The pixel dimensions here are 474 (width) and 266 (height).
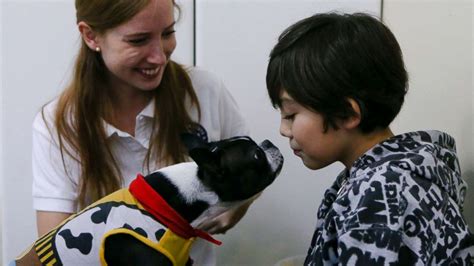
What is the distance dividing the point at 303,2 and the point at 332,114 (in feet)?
2.83

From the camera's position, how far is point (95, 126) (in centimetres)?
145

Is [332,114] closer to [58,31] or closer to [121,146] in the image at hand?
[121,146]

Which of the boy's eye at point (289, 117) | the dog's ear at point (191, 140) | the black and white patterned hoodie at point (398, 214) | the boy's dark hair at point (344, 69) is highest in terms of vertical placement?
the boy's dark hair at point (344, 69)

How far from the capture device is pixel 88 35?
1413 millimetres

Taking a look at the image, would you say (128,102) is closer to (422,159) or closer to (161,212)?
(161,212)

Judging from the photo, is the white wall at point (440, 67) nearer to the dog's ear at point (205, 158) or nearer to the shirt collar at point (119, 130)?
the dog's ear at point (205, 158)

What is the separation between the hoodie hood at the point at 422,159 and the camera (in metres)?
0.94

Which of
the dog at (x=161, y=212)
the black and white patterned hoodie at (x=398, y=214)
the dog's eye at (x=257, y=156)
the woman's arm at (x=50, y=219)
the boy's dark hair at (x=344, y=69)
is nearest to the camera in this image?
the black and white patterned hoodie at (x=398, y=214)

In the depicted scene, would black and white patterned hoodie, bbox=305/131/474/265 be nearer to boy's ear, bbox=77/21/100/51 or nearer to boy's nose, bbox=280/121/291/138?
boy's nose, bbox=280/121/291/138

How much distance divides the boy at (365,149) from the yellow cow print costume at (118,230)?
0.31 metres

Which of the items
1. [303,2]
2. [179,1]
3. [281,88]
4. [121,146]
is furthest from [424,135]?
[179,1]

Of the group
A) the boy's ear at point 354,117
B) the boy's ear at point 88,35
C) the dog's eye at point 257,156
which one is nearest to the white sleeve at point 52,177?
the boy's ear at point 88,35

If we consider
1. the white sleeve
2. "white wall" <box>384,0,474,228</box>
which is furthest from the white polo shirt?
"white wall" <box>384,0,474,228</box>

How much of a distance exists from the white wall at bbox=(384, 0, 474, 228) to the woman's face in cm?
73
